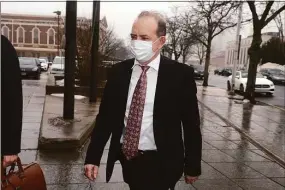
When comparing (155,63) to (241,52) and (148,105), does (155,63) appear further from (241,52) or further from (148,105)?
(241,52)

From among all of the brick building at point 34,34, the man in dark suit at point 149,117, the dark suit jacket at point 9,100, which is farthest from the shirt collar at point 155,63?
the brick building at point 34,34

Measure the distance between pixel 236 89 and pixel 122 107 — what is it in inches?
853

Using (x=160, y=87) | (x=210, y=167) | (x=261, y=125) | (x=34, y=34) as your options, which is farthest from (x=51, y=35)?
(x=160, y=87)

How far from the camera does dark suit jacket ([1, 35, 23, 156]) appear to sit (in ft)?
8.05

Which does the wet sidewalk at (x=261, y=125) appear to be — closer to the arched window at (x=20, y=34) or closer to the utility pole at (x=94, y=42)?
the utility pole at (x=94, y=42)

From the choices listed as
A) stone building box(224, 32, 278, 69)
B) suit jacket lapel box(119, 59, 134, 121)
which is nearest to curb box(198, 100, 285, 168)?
suit jacket lapel box(119, 59, 134, 121)

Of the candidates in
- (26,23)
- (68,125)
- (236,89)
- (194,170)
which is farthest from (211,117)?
(26,23)

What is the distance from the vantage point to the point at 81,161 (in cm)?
582

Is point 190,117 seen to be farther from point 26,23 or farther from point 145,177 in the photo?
point 26,23

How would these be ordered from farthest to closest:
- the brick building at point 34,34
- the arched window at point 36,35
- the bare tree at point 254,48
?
1. the arched window at point 36,35
2. the brick building at point 34,34
3. the bare tree at point 254,48

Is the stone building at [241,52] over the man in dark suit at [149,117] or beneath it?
over

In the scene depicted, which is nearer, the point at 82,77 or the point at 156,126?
the point at 156,126

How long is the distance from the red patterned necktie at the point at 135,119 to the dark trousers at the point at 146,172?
0.07m

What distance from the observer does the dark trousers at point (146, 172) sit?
108 inches
